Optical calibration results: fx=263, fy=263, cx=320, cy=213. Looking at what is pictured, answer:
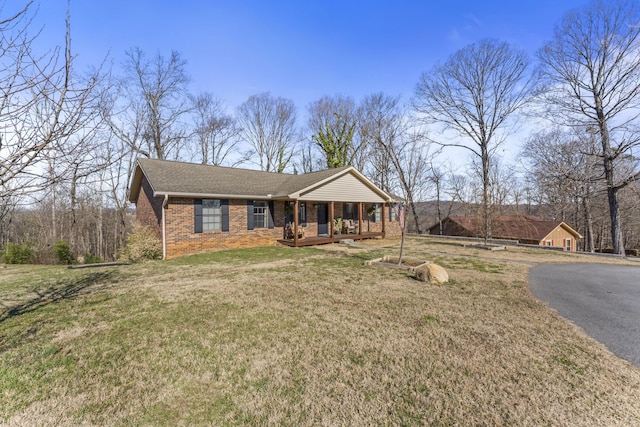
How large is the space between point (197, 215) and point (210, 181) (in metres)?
2.25

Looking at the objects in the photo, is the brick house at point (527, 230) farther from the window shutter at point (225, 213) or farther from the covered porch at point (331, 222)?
the window shutter at point (225, 213)

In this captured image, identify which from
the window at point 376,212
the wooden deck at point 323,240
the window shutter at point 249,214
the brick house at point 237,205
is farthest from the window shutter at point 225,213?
the window at point 376,212

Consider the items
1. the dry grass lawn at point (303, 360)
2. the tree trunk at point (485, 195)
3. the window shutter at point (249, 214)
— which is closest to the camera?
the dry grass lawn at point (303, 360)

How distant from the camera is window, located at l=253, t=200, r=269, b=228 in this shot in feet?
44.3

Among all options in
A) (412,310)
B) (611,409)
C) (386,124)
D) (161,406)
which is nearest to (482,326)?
(412,310)

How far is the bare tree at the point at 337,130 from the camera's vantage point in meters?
26.0

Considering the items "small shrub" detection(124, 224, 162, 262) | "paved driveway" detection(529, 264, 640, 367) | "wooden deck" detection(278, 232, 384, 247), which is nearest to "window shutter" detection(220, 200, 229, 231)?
"small shrub" detection(124, 224, 162, 262)

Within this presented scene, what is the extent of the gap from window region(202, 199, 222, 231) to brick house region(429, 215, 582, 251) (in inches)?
620

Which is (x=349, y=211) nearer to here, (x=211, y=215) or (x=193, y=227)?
(x=211, y=215)

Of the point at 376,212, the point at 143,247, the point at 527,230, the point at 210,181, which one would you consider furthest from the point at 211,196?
the point at 527,230

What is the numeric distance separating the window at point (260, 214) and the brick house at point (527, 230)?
13.5m

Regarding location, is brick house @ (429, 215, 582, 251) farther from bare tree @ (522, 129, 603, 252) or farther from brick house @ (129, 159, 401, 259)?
brick house @ (129, 159, 401, 259)

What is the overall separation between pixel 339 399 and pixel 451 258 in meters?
9.18

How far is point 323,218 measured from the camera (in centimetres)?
1656
